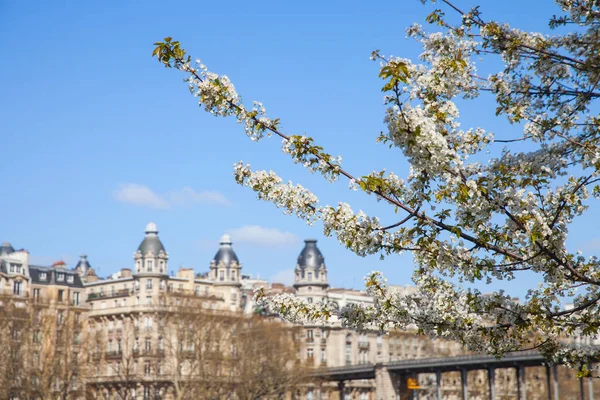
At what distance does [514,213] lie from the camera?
9.60 m

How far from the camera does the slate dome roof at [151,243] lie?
115m

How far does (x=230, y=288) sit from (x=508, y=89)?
358 ft

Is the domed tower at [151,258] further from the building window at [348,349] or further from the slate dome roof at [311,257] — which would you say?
the building window at [348,349]

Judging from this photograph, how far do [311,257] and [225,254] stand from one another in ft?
43.4

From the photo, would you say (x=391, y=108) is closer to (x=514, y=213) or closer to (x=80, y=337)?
(x=514, y=213)

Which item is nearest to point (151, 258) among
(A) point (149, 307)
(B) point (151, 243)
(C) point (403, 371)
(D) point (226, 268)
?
(B) point (151, 243)

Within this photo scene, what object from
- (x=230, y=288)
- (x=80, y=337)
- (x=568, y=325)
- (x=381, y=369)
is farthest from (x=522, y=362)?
(x=568, y=325)

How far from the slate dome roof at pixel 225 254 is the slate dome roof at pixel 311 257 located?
10.8 metres

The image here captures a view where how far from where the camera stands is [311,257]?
427 ft

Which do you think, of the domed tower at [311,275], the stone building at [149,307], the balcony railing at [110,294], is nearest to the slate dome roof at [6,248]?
the stone building at [149,307]

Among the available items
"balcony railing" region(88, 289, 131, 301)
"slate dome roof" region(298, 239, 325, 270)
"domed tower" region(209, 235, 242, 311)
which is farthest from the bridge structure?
"balcony railing" region(88, 289, 131, 301)

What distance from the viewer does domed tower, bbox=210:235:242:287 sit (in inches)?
4751

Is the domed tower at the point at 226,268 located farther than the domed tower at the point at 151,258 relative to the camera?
Yes

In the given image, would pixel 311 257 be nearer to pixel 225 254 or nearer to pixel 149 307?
pixel 225 254
